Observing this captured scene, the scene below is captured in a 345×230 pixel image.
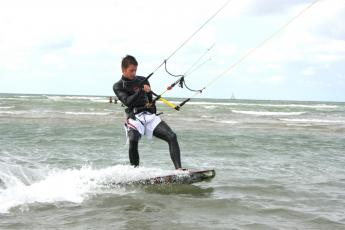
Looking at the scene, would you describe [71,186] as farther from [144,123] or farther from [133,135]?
[144,123]

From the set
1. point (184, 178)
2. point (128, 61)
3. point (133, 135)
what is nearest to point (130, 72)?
point (128, 61)

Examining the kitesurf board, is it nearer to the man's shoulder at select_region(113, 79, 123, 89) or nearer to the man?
the man

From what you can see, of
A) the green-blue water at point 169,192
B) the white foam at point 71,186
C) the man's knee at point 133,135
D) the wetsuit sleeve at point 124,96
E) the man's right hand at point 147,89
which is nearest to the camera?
the green-blue water at point 169,192

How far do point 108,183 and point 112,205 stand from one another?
1283 millimetres

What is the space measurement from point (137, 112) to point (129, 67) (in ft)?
2.70

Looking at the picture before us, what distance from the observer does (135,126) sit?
320 inches

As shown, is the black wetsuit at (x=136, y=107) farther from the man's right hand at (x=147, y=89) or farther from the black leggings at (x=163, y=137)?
the man's right hand at (x=147, y=89)

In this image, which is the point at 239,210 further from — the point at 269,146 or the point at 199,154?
the point at 269,146

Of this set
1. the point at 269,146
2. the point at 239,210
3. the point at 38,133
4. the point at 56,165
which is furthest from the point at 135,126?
the point at 38,133

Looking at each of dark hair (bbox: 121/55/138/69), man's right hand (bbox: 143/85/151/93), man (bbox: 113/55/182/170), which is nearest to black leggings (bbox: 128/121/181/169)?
man (bbox: 113/55/182/170)

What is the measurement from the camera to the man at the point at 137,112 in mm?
7957

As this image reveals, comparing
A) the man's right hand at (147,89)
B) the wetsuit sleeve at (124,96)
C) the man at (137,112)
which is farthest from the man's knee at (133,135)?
the man's right hand at (147,89)

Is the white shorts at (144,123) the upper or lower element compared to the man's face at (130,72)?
lower

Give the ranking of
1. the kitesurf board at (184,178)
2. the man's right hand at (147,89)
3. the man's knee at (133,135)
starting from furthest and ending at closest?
the man's knee at (133,135) < the kitesurf board at (184,178) < the man's right hand at (147,89)
